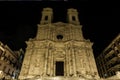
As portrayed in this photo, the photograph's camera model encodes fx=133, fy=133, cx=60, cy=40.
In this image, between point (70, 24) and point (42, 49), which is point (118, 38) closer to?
point (70, 24)

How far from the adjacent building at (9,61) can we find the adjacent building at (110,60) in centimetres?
2203

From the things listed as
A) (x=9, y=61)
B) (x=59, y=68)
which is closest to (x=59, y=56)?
(x=59, y=68)

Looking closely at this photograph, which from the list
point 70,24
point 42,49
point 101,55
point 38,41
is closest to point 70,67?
point 42,49

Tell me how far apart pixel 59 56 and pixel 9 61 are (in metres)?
13.9

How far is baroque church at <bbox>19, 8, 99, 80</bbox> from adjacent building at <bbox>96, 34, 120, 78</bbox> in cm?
593

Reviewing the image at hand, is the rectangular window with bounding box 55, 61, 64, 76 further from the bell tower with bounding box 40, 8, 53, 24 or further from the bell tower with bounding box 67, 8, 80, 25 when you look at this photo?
the bell tower with bounding box 67, 8, 80, 25

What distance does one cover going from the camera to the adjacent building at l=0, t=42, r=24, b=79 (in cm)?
2886

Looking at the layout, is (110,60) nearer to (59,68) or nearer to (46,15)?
(59,68)

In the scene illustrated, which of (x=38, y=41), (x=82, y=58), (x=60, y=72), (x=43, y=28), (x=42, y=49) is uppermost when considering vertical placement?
(x=43, y=28)

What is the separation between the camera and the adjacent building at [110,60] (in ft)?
92.7

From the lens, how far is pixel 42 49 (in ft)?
85.5

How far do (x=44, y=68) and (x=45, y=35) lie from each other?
816 centimetres

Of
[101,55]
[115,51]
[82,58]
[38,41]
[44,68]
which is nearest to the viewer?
[44,68]

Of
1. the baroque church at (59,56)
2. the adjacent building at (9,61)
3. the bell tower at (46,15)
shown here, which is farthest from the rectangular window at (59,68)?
the bell tower at (46,15)
